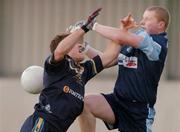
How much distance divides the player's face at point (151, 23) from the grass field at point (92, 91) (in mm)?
3223

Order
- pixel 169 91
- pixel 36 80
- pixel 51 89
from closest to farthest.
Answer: pixel 51 89, pixel 36 80, pixel 169 91

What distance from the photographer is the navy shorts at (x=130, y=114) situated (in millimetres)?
7996

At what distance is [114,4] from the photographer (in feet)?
37.0

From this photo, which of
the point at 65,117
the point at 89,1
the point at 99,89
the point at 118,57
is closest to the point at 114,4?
the point at 89,1

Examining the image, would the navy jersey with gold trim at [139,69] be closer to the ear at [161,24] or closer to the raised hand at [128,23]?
the ear at [161,24]

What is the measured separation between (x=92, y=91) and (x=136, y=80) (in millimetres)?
3277

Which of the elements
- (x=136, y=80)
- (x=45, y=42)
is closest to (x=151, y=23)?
(x=136, y=80)

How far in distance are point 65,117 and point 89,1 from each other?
4134 millimetres

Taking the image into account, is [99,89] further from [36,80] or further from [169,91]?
[36,80]

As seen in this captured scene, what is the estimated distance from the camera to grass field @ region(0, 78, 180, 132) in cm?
1108

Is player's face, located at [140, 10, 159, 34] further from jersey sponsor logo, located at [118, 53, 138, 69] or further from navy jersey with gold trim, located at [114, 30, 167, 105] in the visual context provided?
jersey sponsor logo, located at [118, 53, 138, 69]

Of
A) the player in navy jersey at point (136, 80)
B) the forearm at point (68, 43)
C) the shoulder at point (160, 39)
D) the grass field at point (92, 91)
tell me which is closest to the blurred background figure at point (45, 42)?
the grass field at point (92, 91)

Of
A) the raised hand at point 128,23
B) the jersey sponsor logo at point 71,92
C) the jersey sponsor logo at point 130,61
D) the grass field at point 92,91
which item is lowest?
the grass field at point 92,91

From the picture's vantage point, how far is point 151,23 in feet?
25.8
